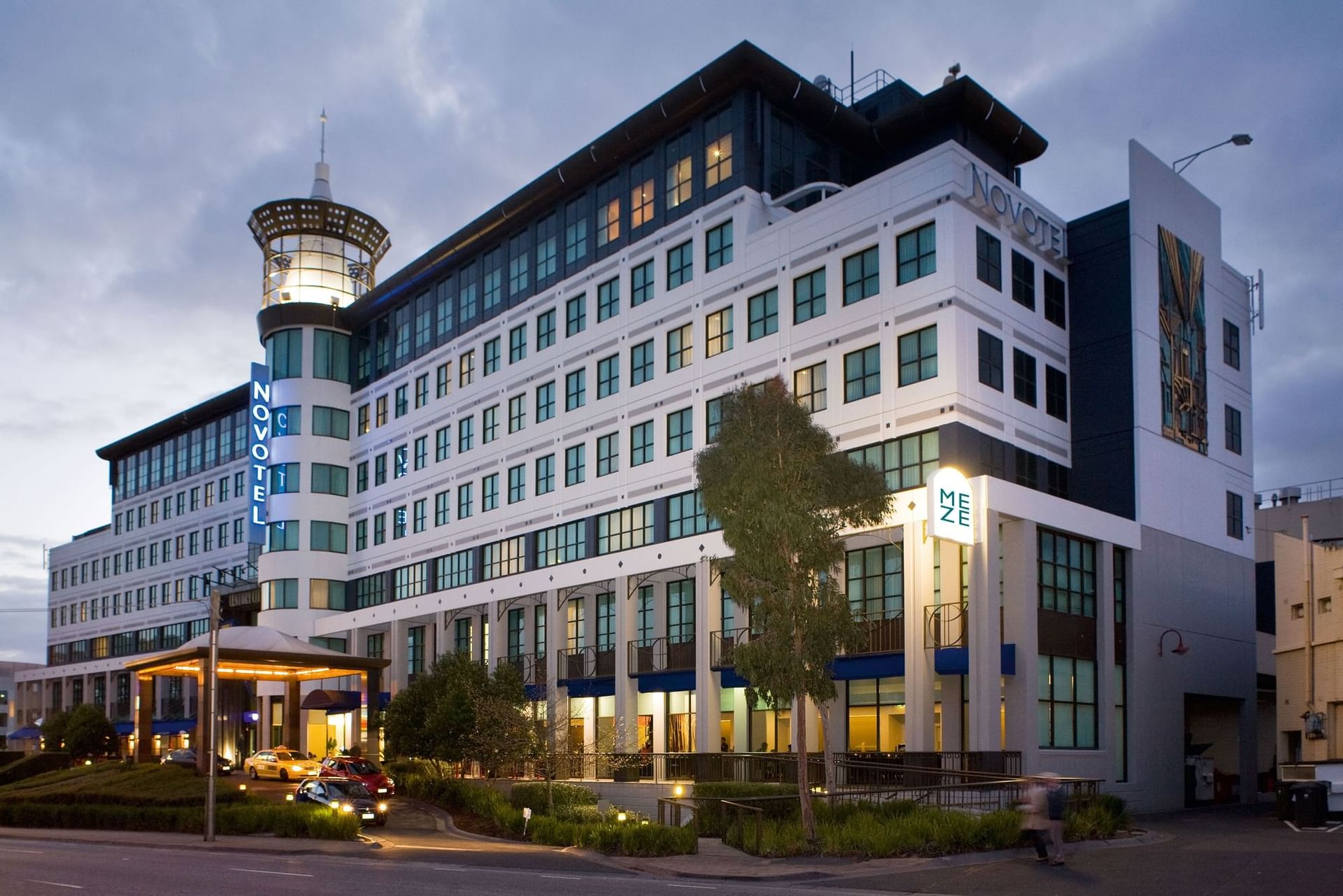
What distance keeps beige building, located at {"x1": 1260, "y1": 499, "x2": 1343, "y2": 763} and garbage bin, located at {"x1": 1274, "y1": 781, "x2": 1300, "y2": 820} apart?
8817mm

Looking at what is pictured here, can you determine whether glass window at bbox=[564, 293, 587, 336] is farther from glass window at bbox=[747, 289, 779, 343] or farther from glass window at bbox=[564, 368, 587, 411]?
glass window at bbox=[747, 289, 779, 343]

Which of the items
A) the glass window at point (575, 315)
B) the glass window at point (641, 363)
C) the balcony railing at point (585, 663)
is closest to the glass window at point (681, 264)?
the glass window at point (641, 363)

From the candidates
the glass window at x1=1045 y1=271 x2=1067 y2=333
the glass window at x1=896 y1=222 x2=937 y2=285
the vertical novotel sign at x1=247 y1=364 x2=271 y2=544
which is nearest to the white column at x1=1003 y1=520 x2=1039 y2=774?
the glass window at x1=896 y1=222 x2=937 y2=285

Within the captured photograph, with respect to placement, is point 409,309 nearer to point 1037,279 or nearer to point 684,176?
point 684,176

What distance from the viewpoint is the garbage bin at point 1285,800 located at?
35.1m

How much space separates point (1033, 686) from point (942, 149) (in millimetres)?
17464

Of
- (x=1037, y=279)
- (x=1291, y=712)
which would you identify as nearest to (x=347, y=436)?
(x=1037, y=279)

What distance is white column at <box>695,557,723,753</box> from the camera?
48.1 m

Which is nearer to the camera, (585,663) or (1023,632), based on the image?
(1023,632)

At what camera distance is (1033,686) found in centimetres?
3991

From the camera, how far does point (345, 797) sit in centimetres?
3778

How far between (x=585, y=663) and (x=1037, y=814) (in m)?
34.5

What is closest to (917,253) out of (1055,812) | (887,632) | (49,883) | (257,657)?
(887,632)

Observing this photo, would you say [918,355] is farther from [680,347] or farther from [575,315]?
[575,315]
